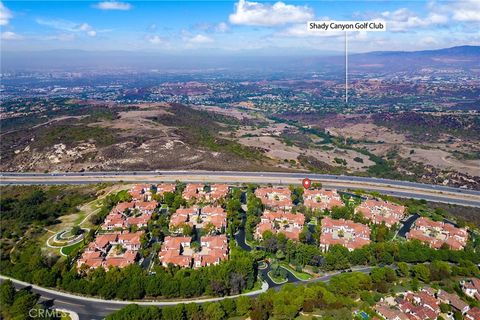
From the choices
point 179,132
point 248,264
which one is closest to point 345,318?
point 248,264

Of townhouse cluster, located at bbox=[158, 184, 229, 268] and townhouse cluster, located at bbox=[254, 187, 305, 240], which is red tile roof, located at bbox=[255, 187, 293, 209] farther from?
townhouse cluster, located at bbox=[158, 184, 229, 268]

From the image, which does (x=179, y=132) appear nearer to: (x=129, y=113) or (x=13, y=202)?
(x=129, y=113)

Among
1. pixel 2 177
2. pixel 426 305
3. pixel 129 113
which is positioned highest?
pixel 129 113

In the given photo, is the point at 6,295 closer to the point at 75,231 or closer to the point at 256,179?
the point at 75,231

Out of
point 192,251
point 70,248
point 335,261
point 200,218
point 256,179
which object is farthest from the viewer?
point 256,179

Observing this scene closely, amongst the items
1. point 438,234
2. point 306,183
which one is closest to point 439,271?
point 438,234

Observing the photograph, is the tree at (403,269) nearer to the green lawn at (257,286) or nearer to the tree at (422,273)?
the tree at (422,273)
